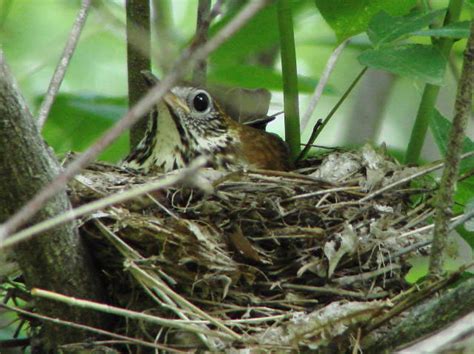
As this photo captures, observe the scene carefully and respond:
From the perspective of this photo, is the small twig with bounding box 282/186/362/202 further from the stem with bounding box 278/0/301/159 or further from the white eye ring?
the white eye ring

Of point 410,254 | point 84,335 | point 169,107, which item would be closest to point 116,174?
point 169,107

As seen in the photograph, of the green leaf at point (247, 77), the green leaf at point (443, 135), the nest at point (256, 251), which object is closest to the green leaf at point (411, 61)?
the green leaf at point (443, 135)

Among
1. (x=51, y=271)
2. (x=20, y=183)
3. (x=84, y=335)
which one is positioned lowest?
(x=84, y=335)

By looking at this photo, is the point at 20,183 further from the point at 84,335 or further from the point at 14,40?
the point at 14,40

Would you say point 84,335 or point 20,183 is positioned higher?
point 20,183

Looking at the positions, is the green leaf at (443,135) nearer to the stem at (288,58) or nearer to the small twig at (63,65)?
the stem at (288,58)

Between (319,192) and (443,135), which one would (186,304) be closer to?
(319,192)

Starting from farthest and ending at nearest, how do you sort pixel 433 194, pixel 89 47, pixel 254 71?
pixel 89 47
pixel 254 71
pixel 433 194
